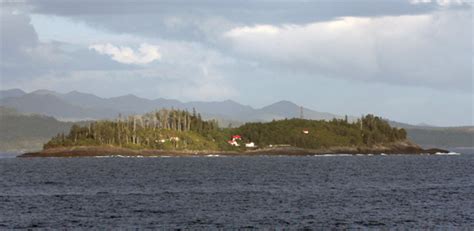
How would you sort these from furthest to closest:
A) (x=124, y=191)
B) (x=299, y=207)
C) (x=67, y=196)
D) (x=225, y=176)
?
(x=225, y=176) → (x=124, y=191) → (x=67, y=196) → (x=299, y=207)

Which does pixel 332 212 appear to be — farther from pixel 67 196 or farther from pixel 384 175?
pixel 384 175

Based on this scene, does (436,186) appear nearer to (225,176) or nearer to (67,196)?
(225,176)

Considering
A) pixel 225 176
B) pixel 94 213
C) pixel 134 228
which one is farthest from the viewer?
pixel 225 176

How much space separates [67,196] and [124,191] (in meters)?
11.4

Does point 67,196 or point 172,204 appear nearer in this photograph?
point 172,204

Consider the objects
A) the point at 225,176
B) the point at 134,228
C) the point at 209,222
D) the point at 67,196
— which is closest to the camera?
the point at 134,228

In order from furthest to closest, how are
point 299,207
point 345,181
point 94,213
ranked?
point 345,181 → point 299,207 → point 94,213

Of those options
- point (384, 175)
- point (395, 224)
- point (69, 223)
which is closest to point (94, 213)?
point (69, 223)

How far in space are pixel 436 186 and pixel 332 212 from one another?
48.3 m

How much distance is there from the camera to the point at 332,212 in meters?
94.3

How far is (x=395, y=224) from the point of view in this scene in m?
83.4

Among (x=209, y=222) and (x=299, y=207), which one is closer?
(x=209, y=222)

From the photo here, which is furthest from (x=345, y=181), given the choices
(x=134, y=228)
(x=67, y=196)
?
(x=134, y=228)

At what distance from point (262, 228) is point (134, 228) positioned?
11.2m
